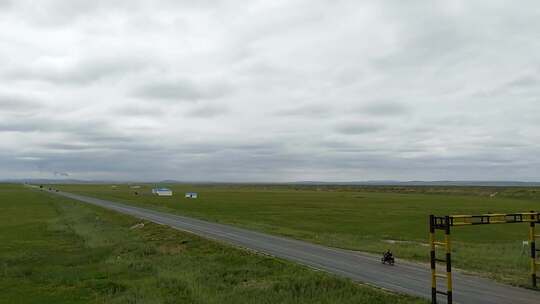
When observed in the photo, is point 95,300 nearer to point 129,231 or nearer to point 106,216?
point 129,231

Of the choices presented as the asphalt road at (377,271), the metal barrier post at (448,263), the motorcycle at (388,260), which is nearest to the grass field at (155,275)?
the metal barrier post at (448,263)

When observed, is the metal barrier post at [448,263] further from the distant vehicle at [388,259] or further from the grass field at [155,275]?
the distant vehicle at [388,259]

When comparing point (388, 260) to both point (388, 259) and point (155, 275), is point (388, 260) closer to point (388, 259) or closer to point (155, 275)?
point (388, 259)

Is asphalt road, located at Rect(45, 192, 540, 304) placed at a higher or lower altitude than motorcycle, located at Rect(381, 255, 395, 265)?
lower

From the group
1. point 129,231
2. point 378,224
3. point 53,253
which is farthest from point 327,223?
point 53,253

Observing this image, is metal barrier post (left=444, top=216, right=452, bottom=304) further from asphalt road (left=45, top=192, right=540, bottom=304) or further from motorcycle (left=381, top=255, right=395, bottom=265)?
motorcycle (left=381, top=255, right=395, bottom=265)

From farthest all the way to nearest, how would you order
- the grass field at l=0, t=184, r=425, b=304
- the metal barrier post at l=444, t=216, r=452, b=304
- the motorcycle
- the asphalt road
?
the motorcycle
the grass field at l=0, t=184, r=425, b=304
the asphalt road
the metal barrier post at l=444, t=216, r=452, b=304

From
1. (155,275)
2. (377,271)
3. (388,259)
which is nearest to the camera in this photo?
(377,271)

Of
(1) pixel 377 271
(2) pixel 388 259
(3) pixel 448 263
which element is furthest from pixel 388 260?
(3) pixel 448 263

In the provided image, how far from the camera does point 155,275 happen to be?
102 feet

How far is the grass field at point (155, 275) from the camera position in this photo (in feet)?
80.8

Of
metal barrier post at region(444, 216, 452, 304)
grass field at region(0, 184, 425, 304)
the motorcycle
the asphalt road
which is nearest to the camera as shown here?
metal barrier post at region(444, 216, 452, 304)

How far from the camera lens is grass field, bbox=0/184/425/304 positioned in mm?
24625

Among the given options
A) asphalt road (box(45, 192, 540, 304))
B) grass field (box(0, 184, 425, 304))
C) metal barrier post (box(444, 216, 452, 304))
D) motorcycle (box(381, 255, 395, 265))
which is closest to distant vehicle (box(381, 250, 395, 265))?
motorcycle (box(381, 255, 395, 265))
